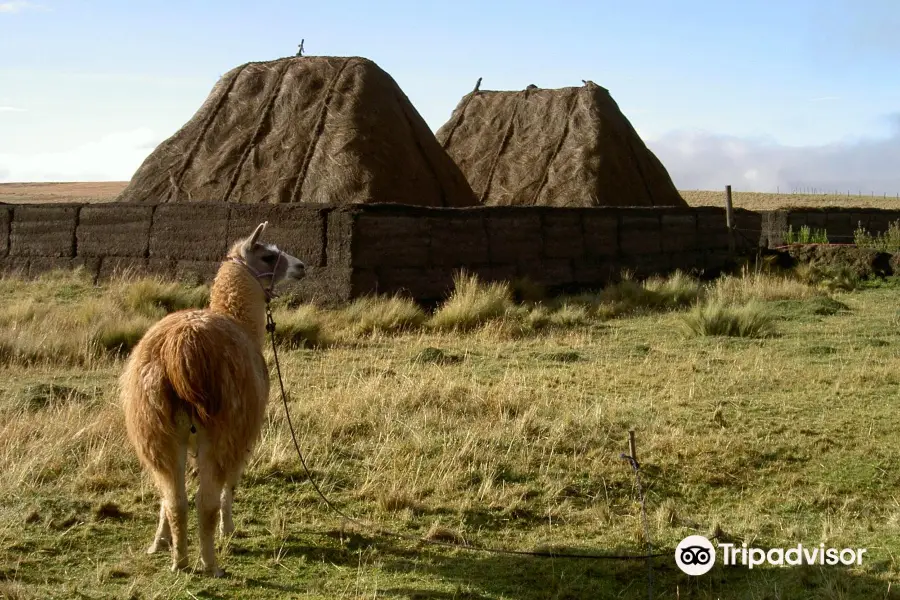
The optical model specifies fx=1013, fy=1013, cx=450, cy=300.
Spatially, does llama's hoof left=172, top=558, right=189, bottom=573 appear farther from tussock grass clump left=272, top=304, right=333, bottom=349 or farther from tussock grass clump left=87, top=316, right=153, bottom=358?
tussock grass clump left=272, top=304, right=333, bottom=349

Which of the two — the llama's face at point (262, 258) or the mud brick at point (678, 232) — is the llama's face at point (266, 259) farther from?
the mud brick at point (678, 232)

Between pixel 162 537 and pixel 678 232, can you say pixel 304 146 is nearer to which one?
pixel 678 232

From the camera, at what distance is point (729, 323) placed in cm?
1334

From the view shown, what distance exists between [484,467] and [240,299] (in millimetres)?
2112

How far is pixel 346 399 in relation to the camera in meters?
8.50

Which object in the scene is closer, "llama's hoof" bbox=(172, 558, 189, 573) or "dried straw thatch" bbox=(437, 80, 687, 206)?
"llama's hoof" bbox=(172, 558, 189, 573)

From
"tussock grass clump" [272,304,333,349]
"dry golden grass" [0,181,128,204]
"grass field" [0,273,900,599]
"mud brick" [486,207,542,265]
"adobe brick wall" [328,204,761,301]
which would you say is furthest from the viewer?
"dry golden grass" [0,181,128,204]

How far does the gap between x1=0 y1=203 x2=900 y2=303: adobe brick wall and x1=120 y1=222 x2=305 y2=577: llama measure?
9575mm

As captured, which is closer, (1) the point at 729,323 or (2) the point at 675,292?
(1) the point at 729,323

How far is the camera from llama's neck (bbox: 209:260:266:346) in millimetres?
5863

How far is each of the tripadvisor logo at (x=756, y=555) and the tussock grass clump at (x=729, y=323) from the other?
7.73 m

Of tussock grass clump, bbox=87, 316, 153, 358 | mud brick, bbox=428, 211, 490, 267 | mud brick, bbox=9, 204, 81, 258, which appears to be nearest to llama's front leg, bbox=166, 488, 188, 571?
tussock grass clump, bbox=87, 316, 153, 358

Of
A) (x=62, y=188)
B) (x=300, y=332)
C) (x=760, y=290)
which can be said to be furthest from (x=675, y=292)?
(x=62, y=188)

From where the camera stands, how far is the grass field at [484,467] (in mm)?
5277
